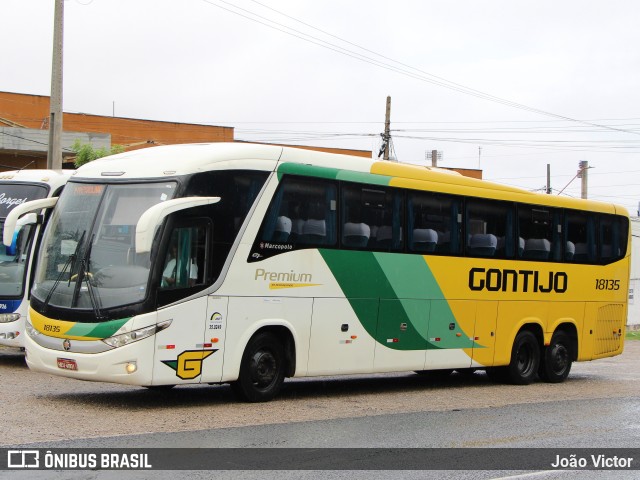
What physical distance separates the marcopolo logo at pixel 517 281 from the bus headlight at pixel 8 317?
811cm

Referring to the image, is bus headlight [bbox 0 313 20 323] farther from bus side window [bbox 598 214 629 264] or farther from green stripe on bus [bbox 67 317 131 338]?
bus side window [bbox 598 214 629 264]

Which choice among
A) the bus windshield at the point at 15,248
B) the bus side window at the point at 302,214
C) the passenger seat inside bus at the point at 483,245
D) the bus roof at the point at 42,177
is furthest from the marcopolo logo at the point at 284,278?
the bus roof at the point at 42,177

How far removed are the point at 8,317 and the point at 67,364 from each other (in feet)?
17.6

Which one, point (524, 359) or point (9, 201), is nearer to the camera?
point (9, 201)

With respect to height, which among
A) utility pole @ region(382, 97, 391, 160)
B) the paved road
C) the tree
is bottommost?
the paved road

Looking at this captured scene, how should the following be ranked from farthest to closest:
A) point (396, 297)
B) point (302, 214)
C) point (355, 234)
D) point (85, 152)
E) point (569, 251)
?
point (85, 152) → point (569, 251) → point (396, 297) → point (355, 234) → point (302, 214)

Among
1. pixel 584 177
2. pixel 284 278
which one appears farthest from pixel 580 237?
pixel 584 177

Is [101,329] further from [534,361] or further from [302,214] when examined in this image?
[534,361]

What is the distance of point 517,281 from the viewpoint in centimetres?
1791

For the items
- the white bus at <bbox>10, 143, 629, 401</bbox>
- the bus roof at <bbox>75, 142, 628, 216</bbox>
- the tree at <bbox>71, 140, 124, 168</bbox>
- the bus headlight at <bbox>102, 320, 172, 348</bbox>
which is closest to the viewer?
the bus headlight at <bbox>102, 320, 172, 348</bbox>

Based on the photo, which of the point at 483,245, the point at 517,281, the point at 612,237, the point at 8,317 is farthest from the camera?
the point at 612,237

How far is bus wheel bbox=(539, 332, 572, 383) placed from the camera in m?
18.9

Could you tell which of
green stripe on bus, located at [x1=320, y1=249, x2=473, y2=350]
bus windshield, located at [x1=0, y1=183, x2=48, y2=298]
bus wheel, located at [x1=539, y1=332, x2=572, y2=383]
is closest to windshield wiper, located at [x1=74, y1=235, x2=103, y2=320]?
green stripe on bus, located at [x1=320, y1=249, x2=473, y2=350]

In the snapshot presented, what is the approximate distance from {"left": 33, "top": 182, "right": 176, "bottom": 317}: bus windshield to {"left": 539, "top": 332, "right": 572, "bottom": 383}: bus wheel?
381 inches
